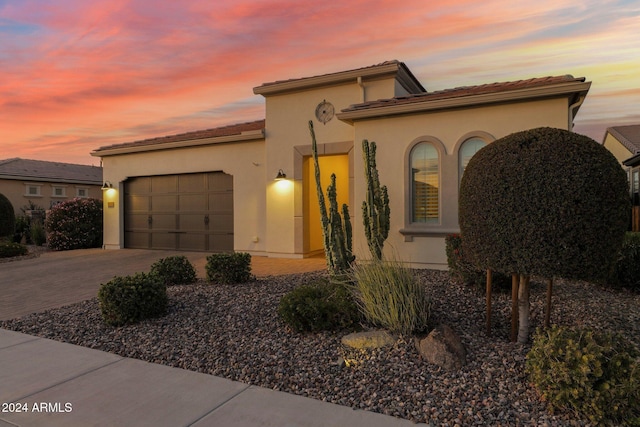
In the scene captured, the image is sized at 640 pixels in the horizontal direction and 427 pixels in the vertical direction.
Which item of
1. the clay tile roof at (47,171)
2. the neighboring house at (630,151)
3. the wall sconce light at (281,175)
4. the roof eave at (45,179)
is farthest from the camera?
the clay tile roof at (47,171)

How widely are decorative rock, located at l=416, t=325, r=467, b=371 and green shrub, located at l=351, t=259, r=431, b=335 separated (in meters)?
0.38

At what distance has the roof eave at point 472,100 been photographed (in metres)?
7.36

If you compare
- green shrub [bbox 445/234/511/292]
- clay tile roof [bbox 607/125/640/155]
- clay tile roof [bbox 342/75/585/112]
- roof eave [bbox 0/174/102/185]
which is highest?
clay tile roof [bbox 607/125/640/155]

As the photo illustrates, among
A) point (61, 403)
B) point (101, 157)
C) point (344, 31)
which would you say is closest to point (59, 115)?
point (101, 157)

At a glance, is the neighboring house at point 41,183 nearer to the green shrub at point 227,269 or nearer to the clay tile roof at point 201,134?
the clay tile roof at point 201,134

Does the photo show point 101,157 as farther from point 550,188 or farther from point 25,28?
point 550,188

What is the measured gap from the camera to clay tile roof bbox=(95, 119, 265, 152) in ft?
41.8

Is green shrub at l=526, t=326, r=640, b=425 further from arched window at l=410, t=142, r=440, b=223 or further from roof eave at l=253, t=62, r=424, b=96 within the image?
roof eave at l=253, t=62, r=424, b=96

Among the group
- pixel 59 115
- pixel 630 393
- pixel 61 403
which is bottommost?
pixel 61 403

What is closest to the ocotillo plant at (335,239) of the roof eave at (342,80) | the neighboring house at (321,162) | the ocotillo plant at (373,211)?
the ocotillo plant at (373,211)

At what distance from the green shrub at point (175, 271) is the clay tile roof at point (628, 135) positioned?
21.9 m

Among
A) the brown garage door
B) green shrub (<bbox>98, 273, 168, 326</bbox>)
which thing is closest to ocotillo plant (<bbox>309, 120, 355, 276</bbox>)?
green shrub (<bbox>98, 273, 168, 326</bbox>)

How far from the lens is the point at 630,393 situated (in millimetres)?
2582

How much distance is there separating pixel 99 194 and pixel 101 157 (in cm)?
1463
